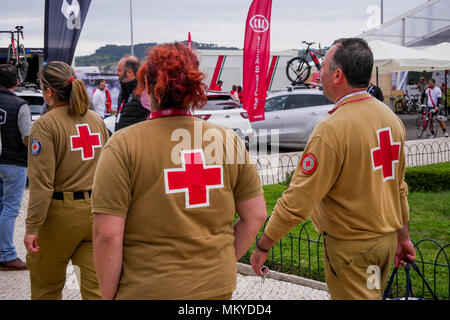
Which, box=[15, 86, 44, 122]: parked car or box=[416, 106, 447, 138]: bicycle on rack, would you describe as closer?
box=[15, 86, 44, 122]: parked car

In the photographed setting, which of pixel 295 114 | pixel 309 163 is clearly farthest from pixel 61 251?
pixel 295 114

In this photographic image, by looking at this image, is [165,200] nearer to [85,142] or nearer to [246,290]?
[85,142]

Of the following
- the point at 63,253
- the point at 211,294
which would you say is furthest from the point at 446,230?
the point at 211,294

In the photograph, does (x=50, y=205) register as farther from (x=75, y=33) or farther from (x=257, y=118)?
(x=257, y=118)

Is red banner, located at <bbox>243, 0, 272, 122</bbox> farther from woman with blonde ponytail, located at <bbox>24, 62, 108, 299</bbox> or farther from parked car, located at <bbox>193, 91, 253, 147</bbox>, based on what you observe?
woman with blonde ponytail, located at <bbox>24, 62, 108, 299</bbox>

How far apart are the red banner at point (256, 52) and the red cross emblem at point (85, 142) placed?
7.27 m

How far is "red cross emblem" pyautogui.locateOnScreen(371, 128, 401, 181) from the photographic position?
2.74 meters

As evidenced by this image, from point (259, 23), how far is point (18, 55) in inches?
534

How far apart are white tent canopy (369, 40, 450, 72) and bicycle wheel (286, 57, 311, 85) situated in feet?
8.61

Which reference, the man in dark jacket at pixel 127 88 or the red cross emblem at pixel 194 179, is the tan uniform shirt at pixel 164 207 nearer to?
the red cross emblem at pixel 194 179

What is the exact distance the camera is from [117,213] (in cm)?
208

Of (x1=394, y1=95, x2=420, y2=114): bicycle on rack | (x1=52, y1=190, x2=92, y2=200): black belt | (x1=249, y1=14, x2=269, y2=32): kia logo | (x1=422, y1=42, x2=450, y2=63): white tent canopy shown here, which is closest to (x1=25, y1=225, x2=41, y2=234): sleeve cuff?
(x1=52, y1=190, x2=92, y2=200): black belt

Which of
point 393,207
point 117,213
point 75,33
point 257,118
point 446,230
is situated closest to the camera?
point 117,213
